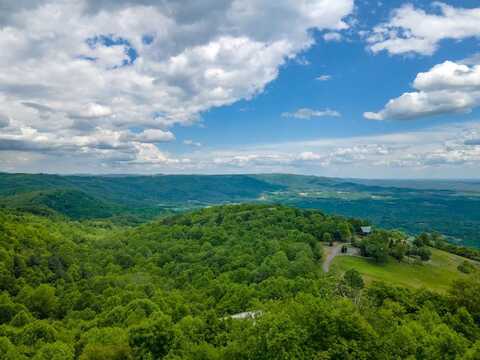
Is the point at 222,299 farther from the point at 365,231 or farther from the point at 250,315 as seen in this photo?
the point at 365,231

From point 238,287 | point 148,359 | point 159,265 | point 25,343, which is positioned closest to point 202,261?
point 159,265

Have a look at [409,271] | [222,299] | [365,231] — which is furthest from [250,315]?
[365,231]

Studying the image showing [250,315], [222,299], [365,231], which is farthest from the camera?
[365,231]

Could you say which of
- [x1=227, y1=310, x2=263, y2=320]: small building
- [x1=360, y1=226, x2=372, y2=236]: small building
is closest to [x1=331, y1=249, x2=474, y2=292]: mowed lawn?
[x1=360, y1=226, x2=372, y2=236]: small building

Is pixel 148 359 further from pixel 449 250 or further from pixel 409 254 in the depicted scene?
pixel 449 250

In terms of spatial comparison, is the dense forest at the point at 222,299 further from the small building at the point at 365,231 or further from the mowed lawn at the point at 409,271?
the mowed lawn at the point at 409,271

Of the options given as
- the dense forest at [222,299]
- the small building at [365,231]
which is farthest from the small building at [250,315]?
the small building at [365,231]

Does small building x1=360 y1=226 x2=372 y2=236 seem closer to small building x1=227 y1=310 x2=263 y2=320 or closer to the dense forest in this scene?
the dense forest
